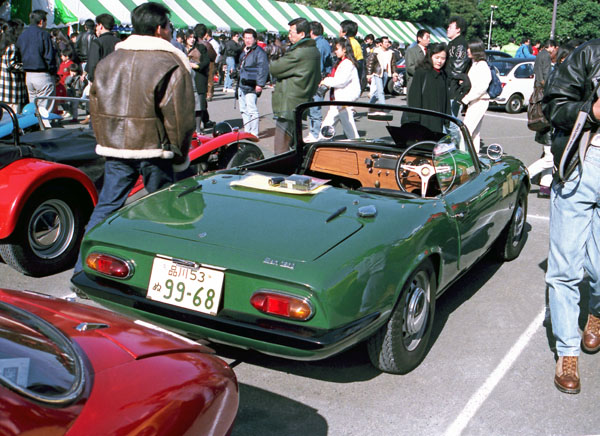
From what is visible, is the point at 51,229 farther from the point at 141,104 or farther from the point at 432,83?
the point at 432,83

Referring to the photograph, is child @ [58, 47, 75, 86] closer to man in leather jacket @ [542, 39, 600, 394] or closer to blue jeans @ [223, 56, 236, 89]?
blue jeans @ [223, 56, 236, 89]

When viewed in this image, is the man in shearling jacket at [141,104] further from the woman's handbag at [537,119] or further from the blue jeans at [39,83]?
the blue jeans at [39,83]

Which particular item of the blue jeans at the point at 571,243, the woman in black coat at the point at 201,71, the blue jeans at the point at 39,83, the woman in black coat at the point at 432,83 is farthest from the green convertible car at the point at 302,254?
the woman in black coat at the point at 201,71

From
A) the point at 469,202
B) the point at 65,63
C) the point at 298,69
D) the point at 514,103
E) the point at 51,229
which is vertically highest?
the point at 298,69

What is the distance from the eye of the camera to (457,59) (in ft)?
29.8

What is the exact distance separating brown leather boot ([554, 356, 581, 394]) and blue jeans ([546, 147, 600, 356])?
35 mm

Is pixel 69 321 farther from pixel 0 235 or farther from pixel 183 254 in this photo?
pixel 0 235

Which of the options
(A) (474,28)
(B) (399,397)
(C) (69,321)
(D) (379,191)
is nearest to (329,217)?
(D) (379,191)

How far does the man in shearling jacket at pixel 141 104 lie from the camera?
14.5 feet

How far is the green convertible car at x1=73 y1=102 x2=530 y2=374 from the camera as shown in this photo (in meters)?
3.06

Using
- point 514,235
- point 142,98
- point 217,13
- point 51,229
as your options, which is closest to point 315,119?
point 142,98

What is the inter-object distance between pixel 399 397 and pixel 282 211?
1.10 meters

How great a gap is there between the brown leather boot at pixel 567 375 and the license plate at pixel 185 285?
178 centimetres

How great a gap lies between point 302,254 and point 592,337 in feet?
6.17
